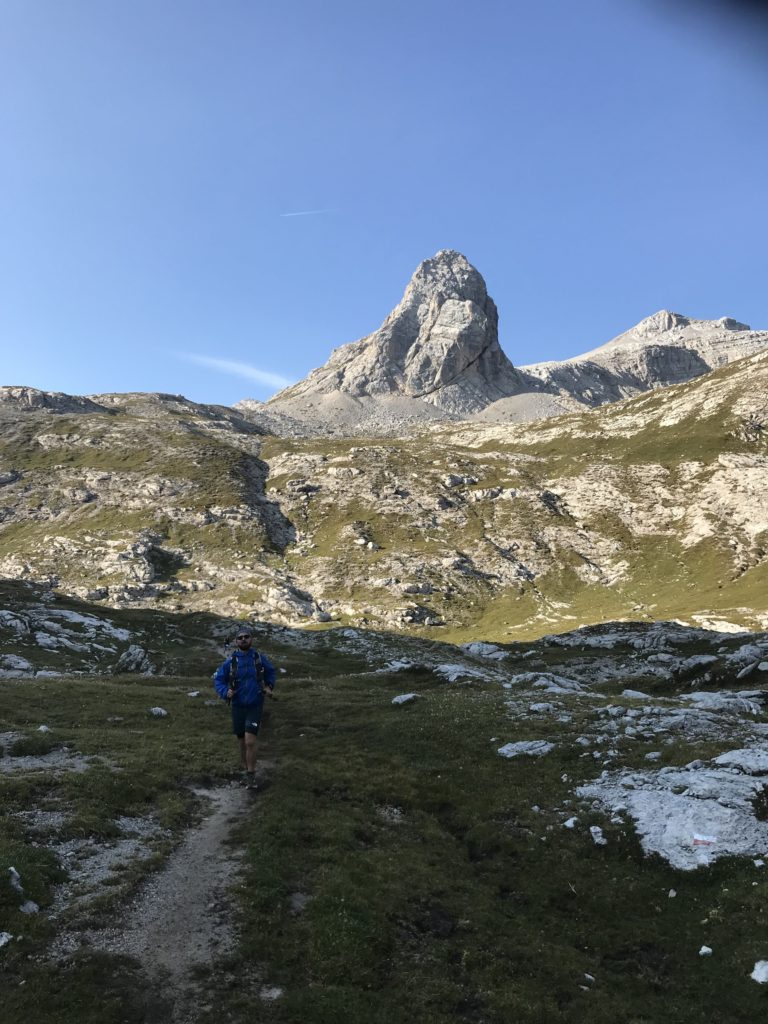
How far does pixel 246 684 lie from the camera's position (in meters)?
23.3

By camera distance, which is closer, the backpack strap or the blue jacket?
the blue jacket

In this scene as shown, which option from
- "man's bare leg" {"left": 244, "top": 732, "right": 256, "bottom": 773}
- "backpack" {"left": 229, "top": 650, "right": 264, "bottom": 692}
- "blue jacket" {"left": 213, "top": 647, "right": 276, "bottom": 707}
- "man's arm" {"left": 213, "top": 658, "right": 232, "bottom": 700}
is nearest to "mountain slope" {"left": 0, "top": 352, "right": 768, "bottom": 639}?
"man's bare leg" {"left": 244, "top": 732, "right": 256, "bottom": 773}

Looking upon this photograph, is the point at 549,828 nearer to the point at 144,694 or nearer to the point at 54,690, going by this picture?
the point at 144,694

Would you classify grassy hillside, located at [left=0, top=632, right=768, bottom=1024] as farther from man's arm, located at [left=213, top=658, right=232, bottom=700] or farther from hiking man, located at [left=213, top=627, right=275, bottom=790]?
man's arm, located at [left=213, top=658, right=232, bottom=700]

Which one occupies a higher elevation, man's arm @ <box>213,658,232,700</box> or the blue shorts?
man's arm @ <box>213,658,232,700</box>

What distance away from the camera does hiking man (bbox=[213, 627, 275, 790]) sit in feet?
76.2

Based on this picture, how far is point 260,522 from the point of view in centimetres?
16075

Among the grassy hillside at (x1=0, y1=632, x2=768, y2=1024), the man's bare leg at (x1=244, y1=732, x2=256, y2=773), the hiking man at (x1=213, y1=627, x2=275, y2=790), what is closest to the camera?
the grassy hillside at (x1=0, y1=632, x2=768, y2=1024)

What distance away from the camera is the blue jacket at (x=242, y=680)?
23.2 metres

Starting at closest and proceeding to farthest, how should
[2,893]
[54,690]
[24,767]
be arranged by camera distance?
[2,893]
[24,767]
[54,690]

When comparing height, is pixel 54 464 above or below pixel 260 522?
above

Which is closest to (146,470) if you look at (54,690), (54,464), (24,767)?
(54,464)

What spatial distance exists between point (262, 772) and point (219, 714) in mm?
14287

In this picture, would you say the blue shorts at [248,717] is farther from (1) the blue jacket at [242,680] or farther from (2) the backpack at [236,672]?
(2) the backpack at [236,672]
